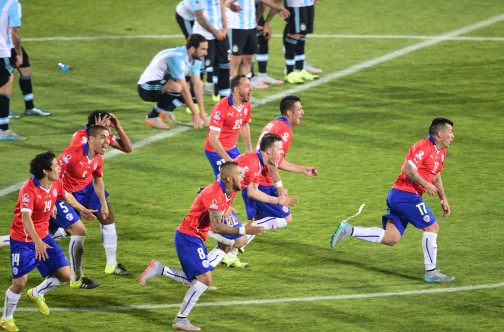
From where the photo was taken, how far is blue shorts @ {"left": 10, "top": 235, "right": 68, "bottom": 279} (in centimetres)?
1039

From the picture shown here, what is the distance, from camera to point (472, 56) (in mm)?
21656

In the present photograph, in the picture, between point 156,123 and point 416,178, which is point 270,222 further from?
point 156,123

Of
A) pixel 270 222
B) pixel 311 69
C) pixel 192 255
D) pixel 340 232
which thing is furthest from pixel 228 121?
pixel 311 69

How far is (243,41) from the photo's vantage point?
738 inches

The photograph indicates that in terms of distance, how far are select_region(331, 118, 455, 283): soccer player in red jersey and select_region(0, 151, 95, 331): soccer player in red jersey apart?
3.19 m

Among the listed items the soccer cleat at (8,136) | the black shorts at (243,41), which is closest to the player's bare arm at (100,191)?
the soccer cleat at (8,136)

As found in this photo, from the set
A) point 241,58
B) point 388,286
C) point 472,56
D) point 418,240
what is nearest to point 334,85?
point 241,58

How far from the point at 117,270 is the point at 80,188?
973mm

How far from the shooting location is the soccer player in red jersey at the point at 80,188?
11484 mm

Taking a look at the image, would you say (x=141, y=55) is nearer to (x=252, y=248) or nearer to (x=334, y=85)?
(x=334, y=85)

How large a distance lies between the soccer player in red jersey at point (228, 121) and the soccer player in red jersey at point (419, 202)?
1847mm

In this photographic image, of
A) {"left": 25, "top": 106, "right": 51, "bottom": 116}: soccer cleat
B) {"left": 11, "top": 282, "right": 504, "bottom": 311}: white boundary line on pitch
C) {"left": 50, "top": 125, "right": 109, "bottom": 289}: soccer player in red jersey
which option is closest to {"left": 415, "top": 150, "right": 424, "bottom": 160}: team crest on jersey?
{"left": 11, "top": 282, "right": 504, "bottom": 311}: white boundary line on pitch

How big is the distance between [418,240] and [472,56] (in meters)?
9.53

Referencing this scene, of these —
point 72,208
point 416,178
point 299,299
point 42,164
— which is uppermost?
point 42,164
